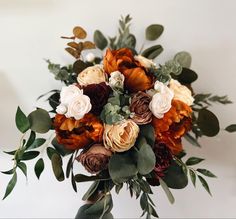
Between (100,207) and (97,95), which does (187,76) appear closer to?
(97,95)

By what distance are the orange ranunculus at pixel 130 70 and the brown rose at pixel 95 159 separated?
0.17 m

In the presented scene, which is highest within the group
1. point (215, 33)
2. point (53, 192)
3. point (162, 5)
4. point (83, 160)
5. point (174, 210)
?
point (162, 5)

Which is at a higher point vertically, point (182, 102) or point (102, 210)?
point (182, 102)

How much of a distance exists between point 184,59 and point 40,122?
0.51m

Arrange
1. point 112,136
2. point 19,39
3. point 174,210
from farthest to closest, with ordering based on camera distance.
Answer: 1. point 174,210
2. point 19,39
3. point 112,136

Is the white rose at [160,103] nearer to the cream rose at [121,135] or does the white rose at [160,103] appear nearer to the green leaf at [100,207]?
the cream rose at [121,135]

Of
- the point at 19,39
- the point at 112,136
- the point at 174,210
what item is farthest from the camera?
the point at 174,210

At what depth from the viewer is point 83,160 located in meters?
0.80

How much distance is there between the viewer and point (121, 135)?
2.60ft

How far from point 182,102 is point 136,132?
156 mm

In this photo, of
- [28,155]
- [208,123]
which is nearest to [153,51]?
[208,123]

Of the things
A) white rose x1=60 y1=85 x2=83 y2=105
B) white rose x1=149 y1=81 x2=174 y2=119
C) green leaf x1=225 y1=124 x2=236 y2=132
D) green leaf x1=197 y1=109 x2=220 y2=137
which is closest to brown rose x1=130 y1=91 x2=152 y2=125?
white rose x1=149 y1=81 x2=174 y2=119

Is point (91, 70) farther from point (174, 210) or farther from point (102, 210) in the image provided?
point (174, 210)

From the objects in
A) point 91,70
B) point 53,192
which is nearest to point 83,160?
point 91,70
